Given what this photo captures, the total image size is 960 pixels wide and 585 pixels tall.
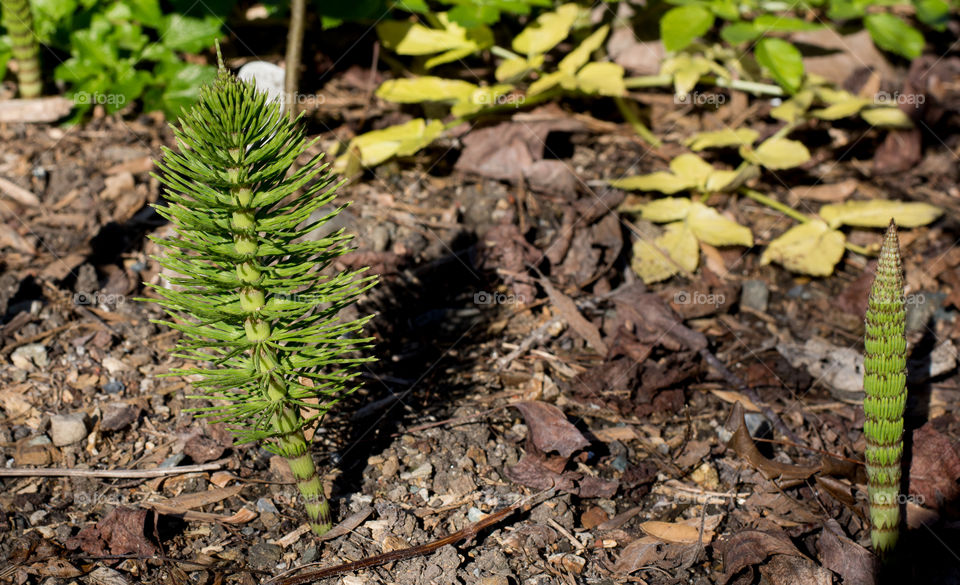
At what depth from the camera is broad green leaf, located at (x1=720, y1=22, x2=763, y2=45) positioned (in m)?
3.69

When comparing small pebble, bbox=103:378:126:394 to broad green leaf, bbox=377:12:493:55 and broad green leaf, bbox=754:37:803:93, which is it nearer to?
broad green leaf, bbox=377:12:493:55

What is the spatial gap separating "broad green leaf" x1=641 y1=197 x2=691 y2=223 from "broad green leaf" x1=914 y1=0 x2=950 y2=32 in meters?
1.75

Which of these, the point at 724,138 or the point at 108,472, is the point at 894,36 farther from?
the point at 108,472

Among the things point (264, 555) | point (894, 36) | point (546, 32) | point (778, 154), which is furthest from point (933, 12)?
point (264, 555)

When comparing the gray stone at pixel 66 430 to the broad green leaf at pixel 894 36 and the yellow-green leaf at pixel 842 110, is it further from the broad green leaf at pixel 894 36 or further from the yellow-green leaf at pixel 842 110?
the broad green leaf at pixel 894 36

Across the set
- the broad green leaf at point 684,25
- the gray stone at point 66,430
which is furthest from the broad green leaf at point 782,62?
the gray stone at point 66,430

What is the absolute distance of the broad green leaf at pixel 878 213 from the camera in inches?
137

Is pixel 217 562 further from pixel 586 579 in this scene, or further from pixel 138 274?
pixel 138 274

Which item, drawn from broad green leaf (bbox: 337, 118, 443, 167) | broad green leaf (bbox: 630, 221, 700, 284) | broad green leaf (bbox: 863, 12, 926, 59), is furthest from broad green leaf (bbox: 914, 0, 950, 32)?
broad green leaf (bbox: 337, 118, 443, 167)

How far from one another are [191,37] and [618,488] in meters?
2.69

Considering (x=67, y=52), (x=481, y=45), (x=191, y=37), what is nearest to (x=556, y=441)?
(x=481, y=45)

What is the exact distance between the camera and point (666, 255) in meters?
3.36

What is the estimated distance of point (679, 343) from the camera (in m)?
2.91

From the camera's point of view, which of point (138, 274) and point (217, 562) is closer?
point (217, 562)
